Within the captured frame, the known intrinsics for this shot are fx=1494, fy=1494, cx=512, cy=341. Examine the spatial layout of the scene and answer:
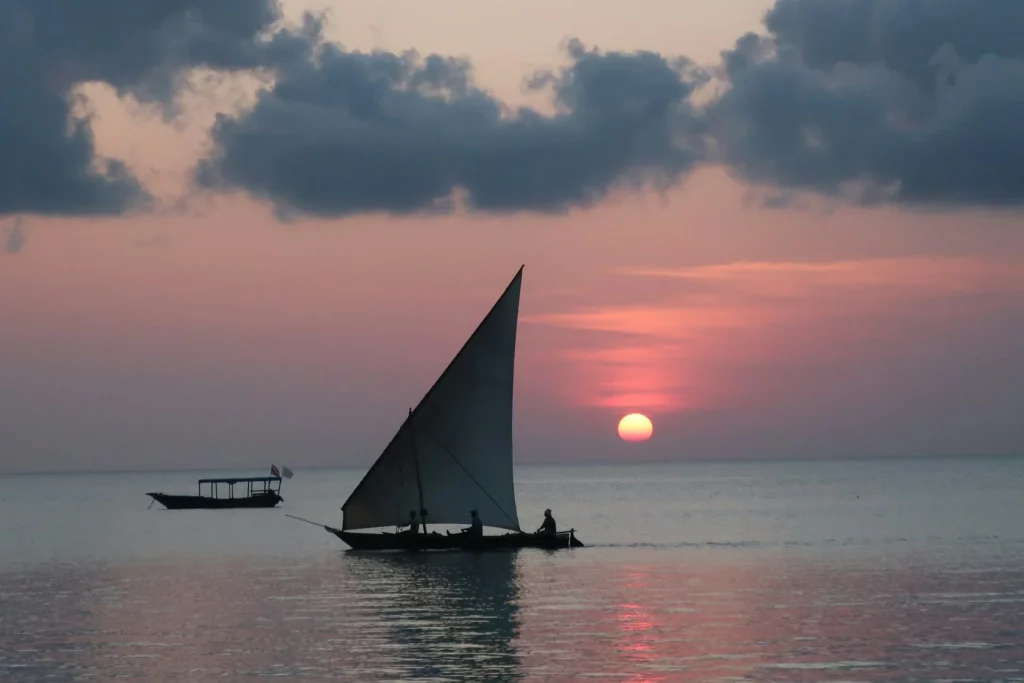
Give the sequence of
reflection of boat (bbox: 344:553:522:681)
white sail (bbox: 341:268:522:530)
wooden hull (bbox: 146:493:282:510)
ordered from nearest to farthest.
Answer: reflection of boat (bbox: 344:553:522:681) < white sail (bbox: 341:268:522:530) < wooden hull (bbox: 146:493:282:510)

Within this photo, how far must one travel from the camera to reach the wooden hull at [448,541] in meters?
67.6

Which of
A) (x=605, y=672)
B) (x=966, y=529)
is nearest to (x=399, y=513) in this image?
(x=605, y=672)

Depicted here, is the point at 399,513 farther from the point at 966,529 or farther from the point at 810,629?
the point at 966,529

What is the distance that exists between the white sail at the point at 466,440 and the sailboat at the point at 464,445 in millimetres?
43

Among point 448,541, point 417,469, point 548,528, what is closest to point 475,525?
point 448,541

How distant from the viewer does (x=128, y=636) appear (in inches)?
1673

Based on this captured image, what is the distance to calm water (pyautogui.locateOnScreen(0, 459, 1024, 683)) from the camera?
117 feet

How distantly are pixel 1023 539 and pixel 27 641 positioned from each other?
58554 millimetres

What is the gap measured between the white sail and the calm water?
2.96 m

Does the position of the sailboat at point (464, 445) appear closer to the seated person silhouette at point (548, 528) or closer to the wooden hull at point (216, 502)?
the seated person silhouette at point (548, 528)

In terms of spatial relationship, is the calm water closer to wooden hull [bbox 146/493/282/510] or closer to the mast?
the mast

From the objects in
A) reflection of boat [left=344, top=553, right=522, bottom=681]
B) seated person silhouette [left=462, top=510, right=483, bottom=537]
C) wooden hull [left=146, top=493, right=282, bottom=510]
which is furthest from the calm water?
wooden hull [left=146, top=493, right=282, bottom=510]

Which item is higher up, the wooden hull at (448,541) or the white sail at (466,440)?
the white sail at (466,440)

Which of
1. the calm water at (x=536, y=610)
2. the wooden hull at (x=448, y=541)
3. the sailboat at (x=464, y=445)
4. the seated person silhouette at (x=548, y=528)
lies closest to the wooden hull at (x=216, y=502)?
the calm water at (x=536, y=610)
